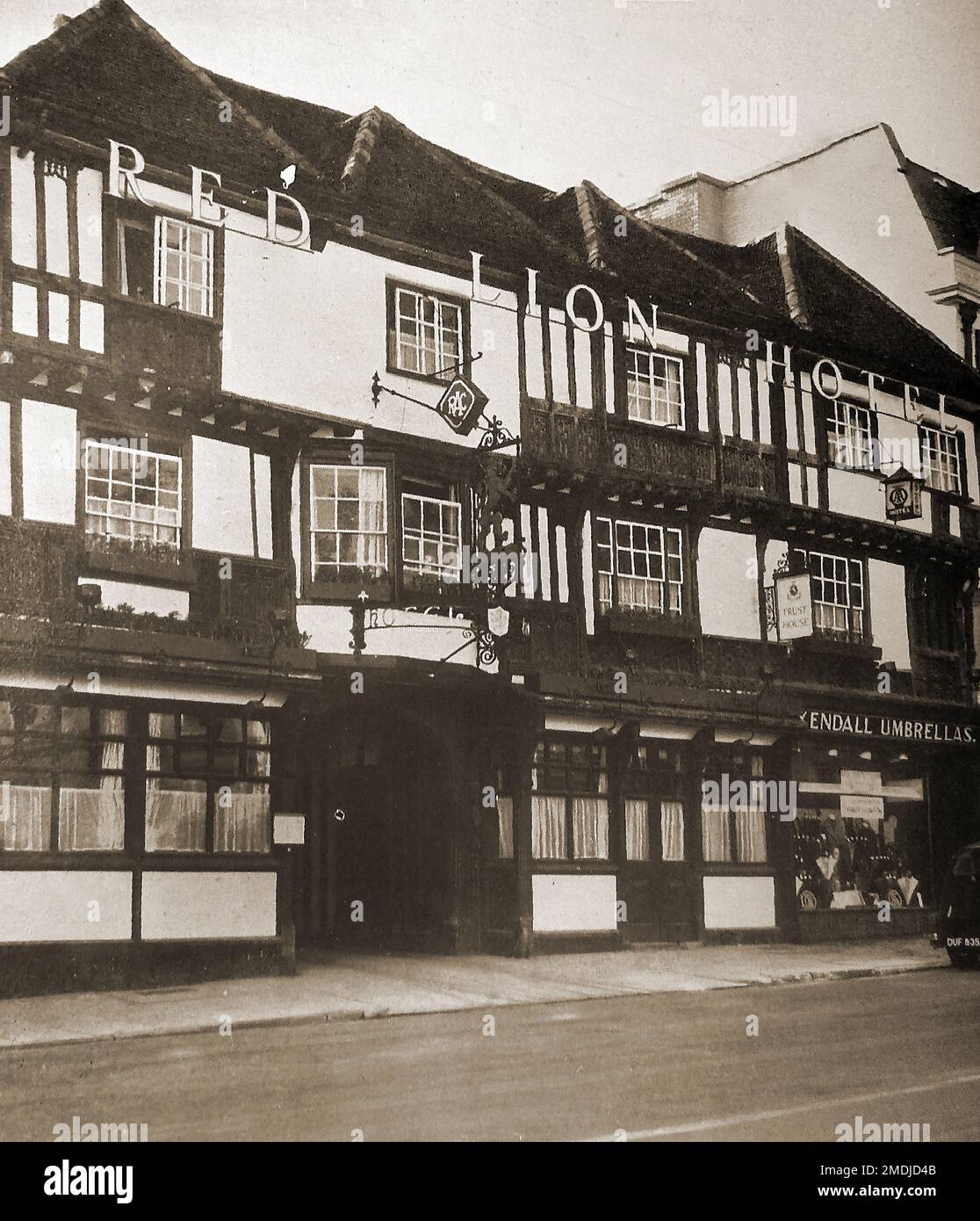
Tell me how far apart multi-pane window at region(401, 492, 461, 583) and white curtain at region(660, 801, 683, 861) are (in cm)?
396

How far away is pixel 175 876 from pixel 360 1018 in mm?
2583

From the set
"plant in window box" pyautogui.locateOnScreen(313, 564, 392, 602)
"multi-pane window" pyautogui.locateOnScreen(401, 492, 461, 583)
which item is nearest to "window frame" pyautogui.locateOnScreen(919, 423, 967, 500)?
"multi-pane window" pyautogui.locateOnScreen(401, 492, 461, 583)

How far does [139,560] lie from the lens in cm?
1250

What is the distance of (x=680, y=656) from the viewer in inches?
668

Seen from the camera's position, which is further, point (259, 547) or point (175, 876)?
point (259, 547)


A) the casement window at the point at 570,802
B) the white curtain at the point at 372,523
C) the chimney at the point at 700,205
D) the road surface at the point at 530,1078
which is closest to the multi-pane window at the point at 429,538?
the white curtain at the point at 372,523

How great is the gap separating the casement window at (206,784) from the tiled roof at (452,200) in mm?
4936

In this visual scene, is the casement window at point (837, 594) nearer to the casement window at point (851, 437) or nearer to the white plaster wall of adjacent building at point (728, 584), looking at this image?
the white plaster wall of adjacent building at point (728, 584)

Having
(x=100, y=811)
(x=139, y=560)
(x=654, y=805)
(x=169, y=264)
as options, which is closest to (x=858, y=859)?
(x=654, y=805)

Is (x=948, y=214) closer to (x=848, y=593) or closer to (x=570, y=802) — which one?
(x=848, y=593)

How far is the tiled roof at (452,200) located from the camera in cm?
1207
